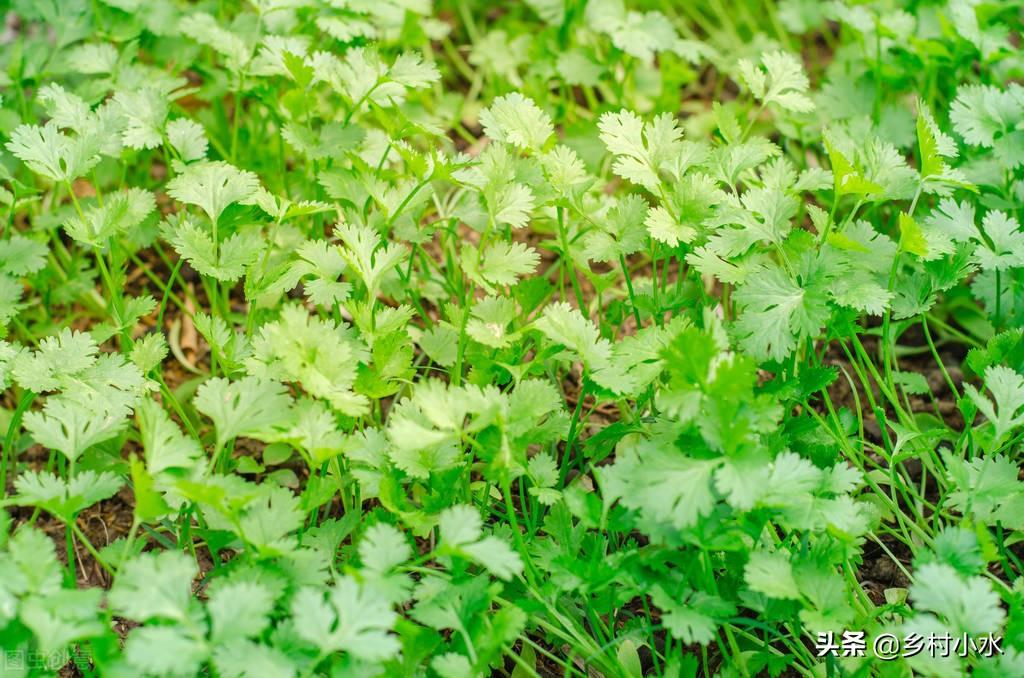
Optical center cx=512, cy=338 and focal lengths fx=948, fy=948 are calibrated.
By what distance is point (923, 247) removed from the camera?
156 cm

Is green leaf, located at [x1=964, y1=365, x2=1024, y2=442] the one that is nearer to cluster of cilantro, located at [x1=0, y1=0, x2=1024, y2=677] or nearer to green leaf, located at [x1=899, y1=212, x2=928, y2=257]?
cluster of cilantro, located at [x1=0, y1=0, x2=1024, y2=677]

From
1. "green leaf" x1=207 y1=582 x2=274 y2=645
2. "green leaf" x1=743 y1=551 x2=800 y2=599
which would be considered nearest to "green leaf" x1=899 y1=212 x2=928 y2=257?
"green leaf" x1=743 y1=551 x2=800 y2=599

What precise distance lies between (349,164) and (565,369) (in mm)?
608

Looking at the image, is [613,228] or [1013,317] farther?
[1013,317]

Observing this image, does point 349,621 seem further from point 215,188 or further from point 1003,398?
point 1003,398

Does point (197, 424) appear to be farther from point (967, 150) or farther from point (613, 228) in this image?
point (967, 150)

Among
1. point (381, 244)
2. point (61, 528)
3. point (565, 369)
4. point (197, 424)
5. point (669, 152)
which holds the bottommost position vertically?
point (61, 528)

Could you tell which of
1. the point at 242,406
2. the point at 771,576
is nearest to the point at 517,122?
the point at 242,406

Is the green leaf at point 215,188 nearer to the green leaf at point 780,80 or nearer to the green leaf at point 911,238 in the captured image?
the green leaf at point 780,80

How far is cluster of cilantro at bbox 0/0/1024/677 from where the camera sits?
4.22 ft

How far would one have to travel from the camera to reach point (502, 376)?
1636 mm

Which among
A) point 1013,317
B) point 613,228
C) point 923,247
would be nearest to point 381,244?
point 613,228

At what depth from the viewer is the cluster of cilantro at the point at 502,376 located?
4.22 ft

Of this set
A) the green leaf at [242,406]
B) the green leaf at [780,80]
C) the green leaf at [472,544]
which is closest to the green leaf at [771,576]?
the green leaf at [472,544]
